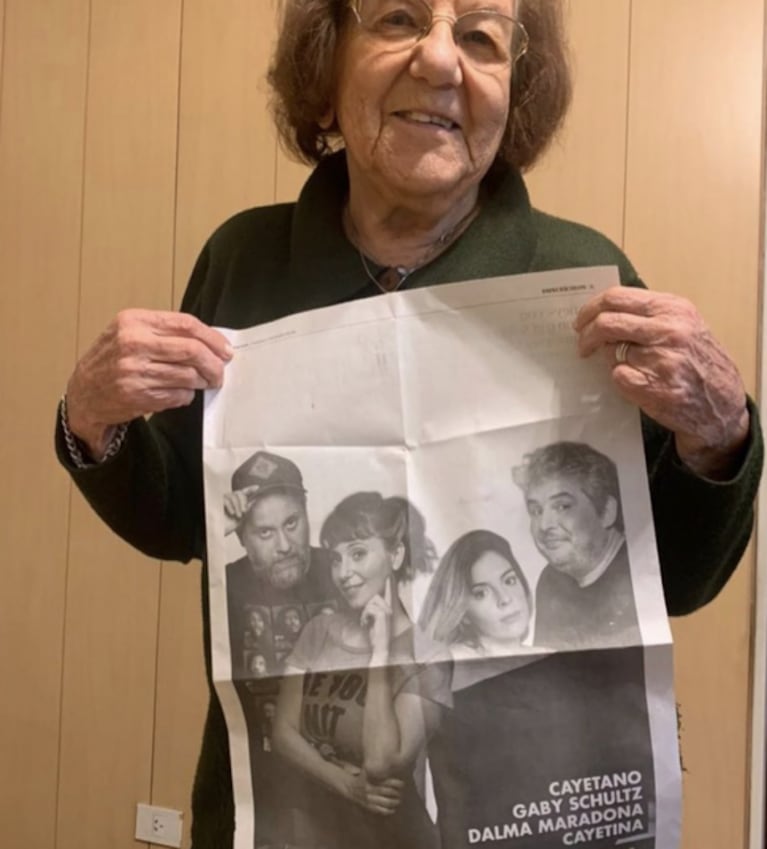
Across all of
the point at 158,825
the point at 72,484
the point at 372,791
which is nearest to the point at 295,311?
the point at 372,791

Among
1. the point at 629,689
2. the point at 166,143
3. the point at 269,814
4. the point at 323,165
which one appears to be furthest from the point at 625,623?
the point at 166,143

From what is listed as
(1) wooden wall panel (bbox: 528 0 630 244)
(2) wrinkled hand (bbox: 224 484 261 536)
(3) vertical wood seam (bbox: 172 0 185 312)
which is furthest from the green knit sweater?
(3) vertical wood seam (bbox: 172 0 185 312)

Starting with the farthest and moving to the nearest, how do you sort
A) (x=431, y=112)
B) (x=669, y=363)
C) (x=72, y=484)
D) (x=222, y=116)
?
1. (x=72, y=484)
2. (x=222, y=116)
3. (x=431, y=112)
4. (x=669, y=363)

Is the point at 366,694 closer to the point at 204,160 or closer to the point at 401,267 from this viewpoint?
the point at 401,267

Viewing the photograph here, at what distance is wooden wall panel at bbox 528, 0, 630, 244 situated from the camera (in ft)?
3.70

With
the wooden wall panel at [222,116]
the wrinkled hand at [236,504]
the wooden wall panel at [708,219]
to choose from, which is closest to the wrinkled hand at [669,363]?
the wrinkled hand at [236,504]

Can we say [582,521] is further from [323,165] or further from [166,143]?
[166,143]

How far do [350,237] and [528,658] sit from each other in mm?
361

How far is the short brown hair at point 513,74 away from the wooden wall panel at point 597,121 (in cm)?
39

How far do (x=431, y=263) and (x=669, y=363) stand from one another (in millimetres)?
213

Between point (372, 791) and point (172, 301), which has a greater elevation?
point (172, 301)

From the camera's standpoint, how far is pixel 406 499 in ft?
1.81

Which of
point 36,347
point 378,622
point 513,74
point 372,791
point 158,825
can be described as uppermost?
point 513,74

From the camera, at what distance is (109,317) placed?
140 cm
